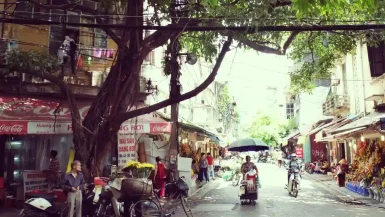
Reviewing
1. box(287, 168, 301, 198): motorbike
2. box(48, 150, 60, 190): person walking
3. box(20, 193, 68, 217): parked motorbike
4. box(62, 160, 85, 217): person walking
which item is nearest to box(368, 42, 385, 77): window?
box(287, 168, 301, 198): motorbike

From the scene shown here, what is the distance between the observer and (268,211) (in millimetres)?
11781

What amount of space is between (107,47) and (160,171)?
5157mm

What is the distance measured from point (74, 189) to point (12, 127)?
3.39 m

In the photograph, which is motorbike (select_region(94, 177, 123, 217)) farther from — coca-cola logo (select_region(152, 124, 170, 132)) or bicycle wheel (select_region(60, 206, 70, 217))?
coca-cola logo (select_region(152, 124, 170, 132))

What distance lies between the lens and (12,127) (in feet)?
37.4

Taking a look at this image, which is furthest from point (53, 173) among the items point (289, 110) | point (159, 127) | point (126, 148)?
point (289, 110)

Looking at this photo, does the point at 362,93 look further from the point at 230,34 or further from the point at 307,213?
the point at 230,34

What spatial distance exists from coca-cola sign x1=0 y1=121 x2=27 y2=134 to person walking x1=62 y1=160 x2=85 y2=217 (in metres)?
2.90

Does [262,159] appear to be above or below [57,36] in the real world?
below

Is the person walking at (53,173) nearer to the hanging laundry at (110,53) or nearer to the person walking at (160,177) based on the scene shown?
the person walking at (160,177)

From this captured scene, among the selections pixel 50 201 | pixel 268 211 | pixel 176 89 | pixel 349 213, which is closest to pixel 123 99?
pixel 176 89

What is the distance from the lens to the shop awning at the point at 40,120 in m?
11.6

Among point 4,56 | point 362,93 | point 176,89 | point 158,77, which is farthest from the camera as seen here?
point 158,77

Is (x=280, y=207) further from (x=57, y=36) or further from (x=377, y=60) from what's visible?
(x=57, y=36)
